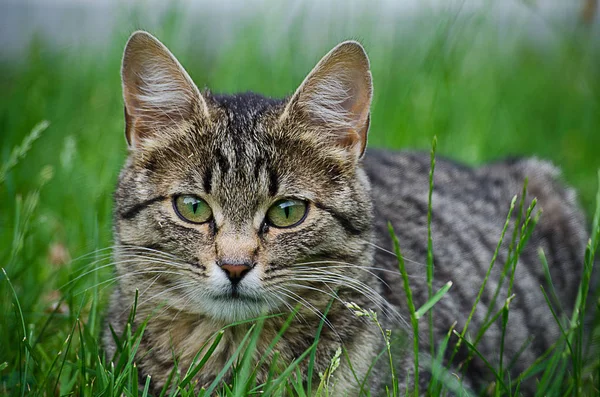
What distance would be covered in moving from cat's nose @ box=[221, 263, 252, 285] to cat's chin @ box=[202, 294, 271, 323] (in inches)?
3.2

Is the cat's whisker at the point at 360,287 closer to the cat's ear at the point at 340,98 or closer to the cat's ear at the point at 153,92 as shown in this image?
the cat's ear at the point at 340,98

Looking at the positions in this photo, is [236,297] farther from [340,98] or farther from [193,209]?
[340,98]

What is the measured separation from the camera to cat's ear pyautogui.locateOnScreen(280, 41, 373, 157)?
2.61m

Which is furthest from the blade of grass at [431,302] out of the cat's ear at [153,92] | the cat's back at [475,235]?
the cat's ear at [153,92]

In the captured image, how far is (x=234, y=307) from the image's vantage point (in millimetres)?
2396

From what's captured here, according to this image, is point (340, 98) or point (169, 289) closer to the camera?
point (169, 289)

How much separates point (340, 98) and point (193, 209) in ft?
2.27

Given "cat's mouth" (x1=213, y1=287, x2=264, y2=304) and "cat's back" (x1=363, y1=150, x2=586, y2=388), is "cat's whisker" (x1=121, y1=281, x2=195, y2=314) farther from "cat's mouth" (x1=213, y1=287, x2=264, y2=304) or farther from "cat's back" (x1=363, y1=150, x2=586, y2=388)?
"cat's back" (x1=363, y1=150, x2=586, y2=388)

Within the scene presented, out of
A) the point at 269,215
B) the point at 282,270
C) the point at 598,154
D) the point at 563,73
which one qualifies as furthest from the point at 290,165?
the point at 563,73

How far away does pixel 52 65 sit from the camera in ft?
18.5

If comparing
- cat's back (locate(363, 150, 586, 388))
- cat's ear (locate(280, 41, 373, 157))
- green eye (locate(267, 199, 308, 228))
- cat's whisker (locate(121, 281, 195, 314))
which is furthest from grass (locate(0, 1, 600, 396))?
cat's ear (locate(280, 41, 373, 157))

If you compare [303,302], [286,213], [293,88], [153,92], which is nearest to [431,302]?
[303,302]

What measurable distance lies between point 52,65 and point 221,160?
12.0 feet

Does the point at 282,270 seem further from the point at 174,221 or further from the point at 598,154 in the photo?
the point at 598,154
